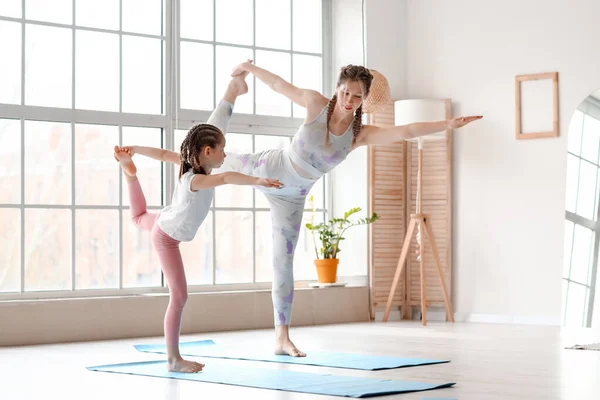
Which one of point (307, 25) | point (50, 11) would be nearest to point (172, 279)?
point (50, 11)

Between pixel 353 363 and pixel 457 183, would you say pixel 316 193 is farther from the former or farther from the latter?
pixel 353 363

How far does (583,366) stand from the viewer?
4.58 meters

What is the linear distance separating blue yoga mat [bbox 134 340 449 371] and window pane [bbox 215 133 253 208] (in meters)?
2.08

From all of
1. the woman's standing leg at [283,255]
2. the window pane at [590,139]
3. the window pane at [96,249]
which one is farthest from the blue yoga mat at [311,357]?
the window pane at [590,139]

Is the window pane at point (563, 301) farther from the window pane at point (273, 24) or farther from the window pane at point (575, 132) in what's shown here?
the window pane at point (273, 24)

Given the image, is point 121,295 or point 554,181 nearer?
point 121,295

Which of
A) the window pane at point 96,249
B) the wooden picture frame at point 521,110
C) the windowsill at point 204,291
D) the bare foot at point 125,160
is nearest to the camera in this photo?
the bare foot at point 125,160

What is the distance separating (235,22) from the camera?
25.6 feet

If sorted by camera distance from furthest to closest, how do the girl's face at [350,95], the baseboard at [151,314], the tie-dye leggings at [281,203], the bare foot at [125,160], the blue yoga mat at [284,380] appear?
the baseboard at [151,314], the tie-dye leggings at [281,203], the girl's face at [350,95], the bare foot at [125,160], the blue yoga mat at [284,380]

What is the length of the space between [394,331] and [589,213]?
1799 mm

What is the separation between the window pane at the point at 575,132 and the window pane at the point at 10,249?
4.23 metres

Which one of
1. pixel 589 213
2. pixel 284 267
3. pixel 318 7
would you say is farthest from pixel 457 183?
pixel 284 267

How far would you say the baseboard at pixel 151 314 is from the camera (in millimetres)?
6188

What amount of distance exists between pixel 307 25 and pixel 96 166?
2466 millimetres
